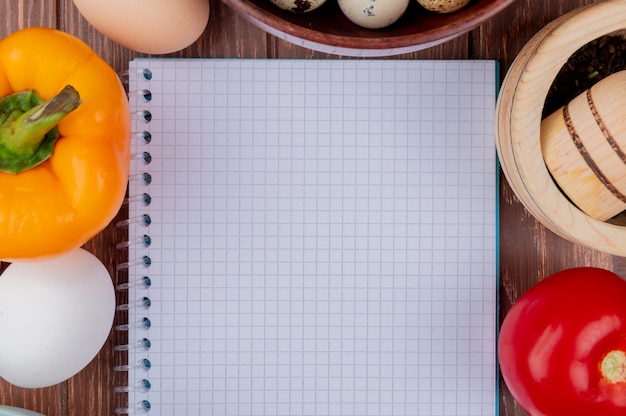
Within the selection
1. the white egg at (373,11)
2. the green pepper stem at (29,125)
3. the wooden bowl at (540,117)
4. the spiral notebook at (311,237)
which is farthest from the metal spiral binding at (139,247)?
the wooden bowl at (540,117)

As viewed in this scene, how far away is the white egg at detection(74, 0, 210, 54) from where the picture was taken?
0.57 m

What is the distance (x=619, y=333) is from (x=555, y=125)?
180 mm

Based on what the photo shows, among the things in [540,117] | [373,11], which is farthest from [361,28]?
[540,117]

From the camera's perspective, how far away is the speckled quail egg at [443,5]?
1.79 ft

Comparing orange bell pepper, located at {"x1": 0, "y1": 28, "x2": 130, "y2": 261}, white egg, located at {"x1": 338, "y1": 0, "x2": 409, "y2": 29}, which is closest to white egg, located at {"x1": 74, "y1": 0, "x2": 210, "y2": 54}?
orange bell pepper, located at {"x1": 0, "y1": 28, "x2": 130, "y2": 261}

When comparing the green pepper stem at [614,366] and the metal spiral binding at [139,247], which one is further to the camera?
the metal spiral binding at [139,247]

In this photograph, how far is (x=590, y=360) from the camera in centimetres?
57

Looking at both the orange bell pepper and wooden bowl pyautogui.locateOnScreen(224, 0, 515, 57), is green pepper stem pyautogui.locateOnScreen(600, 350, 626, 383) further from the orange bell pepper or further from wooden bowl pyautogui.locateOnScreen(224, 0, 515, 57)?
the orange bell pepper

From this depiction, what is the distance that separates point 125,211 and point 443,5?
36 centimetres

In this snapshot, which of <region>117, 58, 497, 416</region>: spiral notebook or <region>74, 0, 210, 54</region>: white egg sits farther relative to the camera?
<region>117, 58, 497, 416</region>: spiral notebook

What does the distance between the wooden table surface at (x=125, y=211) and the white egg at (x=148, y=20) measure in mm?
54

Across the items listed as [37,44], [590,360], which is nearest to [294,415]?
[590,360]

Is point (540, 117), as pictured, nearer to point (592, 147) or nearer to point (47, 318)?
point (592, 147)

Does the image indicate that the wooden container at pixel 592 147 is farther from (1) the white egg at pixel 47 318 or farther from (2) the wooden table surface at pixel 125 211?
(1) the white egg at pixel 47 318
